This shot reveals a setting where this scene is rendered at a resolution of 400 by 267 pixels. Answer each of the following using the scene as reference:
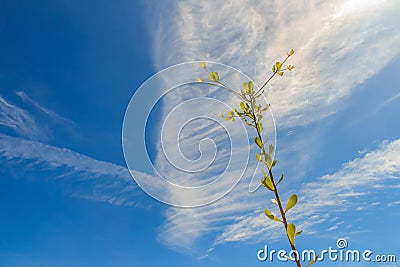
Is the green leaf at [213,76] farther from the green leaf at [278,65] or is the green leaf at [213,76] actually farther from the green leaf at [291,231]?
the green leaf at [291,231]

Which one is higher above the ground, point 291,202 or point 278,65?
point 278,65

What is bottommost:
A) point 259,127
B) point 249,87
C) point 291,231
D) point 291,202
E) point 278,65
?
point 291,231

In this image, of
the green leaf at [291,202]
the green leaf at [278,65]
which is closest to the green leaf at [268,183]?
the green leaf at [291,202]

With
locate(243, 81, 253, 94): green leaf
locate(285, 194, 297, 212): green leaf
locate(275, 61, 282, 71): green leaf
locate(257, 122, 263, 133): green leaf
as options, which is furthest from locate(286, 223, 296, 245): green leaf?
locate(275, 61, 282, 71): green leaf

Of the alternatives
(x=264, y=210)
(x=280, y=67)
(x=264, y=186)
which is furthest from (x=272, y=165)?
(x=280, y=67)

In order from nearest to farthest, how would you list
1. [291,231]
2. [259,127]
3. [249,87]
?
[291,231] → [259,127] → [249,87]

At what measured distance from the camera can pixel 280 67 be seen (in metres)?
1.59

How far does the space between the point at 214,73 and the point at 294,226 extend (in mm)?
935

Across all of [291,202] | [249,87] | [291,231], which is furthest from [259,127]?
[291,231]

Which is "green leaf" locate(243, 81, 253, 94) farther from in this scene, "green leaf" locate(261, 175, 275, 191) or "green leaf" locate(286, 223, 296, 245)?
"green leaf" locate(286, 223, 296, 245)

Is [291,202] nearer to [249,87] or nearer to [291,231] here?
[291,231]

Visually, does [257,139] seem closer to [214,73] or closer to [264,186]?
[264,186]

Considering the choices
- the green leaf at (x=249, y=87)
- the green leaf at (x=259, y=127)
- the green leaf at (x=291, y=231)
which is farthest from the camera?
the green leaf at (x=249, y=87)

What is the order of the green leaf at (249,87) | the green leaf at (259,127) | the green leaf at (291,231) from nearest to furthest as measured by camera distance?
1. the green leaf at (291,231)
2. the green leaf at (259,127)
3. the green leaf at (249,87)
